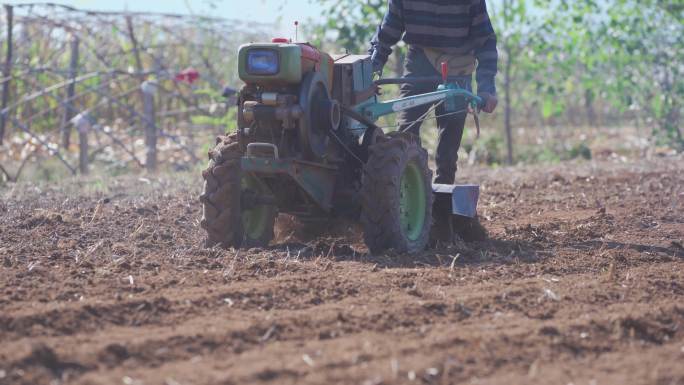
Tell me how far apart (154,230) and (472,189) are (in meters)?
2.04

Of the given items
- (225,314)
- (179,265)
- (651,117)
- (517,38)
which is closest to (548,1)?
(517,38)

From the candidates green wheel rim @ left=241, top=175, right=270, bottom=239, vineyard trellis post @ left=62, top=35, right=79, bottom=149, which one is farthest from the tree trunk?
green wheel rim @ left=241, top=175, right=270, bottom=239

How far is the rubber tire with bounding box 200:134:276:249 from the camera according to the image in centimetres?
596

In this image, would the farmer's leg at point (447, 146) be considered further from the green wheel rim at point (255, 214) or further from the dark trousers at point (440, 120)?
the green wheel rim at point (255, 214)

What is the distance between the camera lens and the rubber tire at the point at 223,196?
5.96 meters

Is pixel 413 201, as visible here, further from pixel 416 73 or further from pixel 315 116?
pixel 416 73

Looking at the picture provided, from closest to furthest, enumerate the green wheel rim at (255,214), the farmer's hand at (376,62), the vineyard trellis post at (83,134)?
1. the green wheel rim at (255,214)
2. the farmer's hand at (376,62)
3. the vineyard trellis post at (83,134)

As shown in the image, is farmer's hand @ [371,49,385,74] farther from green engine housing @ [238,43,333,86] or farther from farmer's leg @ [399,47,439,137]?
green engine housing @ [238,43,333,86]

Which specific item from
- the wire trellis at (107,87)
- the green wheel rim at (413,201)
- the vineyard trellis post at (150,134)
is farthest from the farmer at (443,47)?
the vineyard trellis post at (150,134)

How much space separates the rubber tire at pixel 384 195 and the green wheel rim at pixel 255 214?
653 mm

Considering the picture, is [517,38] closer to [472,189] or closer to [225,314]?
[472,189]

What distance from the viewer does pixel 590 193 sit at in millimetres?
9727

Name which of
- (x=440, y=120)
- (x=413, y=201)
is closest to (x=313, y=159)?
(x=413, y=201)

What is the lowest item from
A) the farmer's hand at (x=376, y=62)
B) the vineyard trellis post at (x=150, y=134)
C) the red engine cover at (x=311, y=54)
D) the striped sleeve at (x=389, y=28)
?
the vineyard trellis post at (x=150, y=134)
